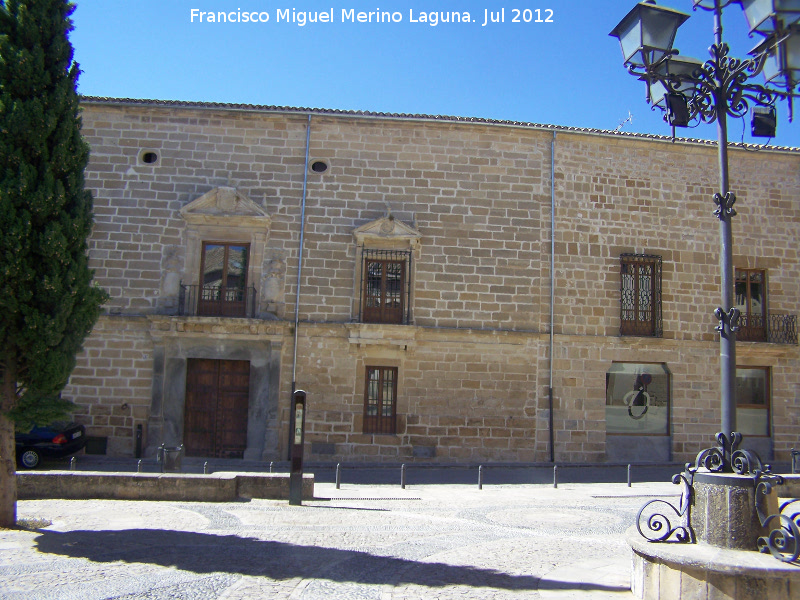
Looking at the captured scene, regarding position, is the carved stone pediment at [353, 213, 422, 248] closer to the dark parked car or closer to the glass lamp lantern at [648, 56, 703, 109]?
the dark parked car

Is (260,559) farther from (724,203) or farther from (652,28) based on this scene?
(652,28)

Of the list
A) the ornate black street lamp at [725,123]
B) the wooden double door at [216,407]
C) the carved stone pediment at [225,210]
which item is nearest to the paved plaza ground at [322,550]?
the ornate black street lamp at [725,123]

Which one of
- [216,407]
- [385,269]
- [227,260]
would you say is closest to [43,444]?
[216,407]

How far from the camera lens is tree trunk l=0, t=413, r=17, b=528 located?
7926mm

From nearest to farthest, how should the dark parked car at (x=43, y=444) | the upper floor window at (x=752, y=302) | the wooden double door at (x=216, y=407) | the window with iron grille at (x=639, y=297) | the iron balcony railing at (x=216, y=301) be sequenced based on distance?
the dark parked car at (x=43, y=444) < the wooden double door at (x=216, y=407) < the iron balcony railing at (x=216, y=301) < the window with iron grille at (x=639, y=297) < the upper floor window at (x=752, y=302)

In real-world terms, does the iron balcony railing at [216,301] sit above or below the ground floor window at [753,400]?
above

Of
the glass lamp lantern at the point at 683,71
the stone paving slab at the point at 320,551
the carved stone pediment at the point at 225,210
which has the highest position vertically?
the carved stone pediment at the point at 225,210

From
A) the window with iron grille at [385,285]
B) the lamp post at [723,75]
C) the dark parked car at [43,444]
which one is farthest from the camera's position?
the window with iron grille at [385,285]

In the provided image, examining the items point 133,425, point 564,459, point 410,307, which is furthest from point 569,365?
point 133,425

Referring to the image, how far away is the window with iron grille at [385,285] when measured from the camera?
16609 mm

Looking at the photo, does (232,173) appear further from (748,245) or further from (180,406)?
(748,245)

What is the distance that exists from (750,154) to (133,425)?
17.2 meters

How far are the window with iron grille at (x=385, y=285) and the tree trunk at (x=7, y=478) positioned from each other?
9252 millimetres

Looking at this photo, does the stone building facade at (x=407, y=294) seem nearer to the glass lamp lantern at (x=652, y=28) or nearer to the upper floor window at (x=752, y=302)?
the upper floor window at (x=752, y=302)
